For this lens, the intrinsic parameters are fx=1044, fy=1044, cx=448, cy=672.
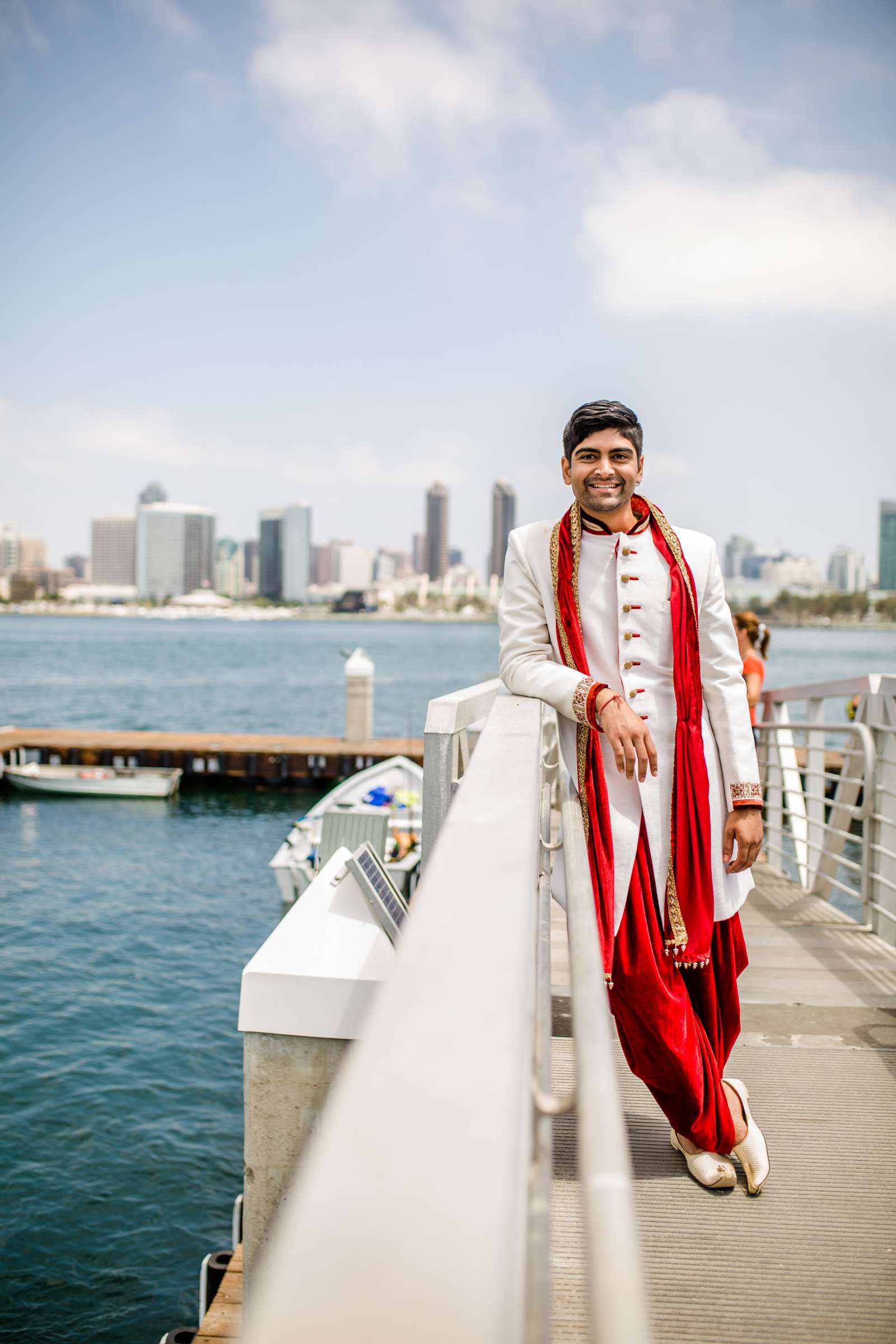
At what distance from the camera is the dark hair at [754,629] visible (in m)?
6.72

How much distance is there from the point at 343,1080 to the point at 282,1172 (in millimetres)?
1694

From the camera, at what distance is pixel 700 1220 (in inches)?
98.7

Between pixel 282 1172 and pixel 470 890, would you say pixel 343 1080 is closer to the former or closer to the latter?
pixel 470 890

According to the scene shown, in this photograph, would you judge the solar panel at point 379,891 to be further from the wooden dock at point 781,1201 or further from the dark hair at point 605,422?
the dark hair at point 605,422

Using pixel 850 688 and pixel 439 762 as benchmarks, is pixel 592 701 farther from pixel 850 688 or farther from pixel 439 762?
pixel 850 688

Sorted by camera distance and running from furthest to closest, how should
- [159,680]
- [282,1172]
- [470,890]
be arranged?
[159,680], [282,1172], [470,890]

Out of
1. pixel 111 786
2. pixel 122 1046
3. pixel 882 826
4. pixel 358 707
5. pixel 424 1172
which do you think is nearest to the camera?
pixel 424 1172

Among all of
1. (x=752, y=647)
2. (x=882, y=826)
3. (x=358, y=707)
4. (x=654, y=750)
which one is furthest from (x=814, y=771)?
(x=358, y=707)

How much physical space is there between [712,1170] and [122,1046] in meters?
9.55

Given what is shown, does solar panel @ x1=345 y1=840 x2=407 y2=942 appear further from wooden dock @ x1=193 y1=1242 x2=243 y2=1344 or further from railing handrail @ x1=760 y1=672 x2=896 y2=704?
→ railing handrail @ x1=760 y1=672 x2=896 y2=704

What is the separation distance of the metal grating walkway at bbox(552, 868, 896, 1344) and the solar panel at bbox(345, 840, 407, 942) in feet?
2.59

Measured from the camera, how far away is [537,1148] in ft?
2.99

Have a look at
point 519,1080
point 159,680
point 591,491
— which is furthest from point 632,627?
point 159,680

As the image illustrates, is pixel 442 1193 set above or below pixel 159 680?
above
